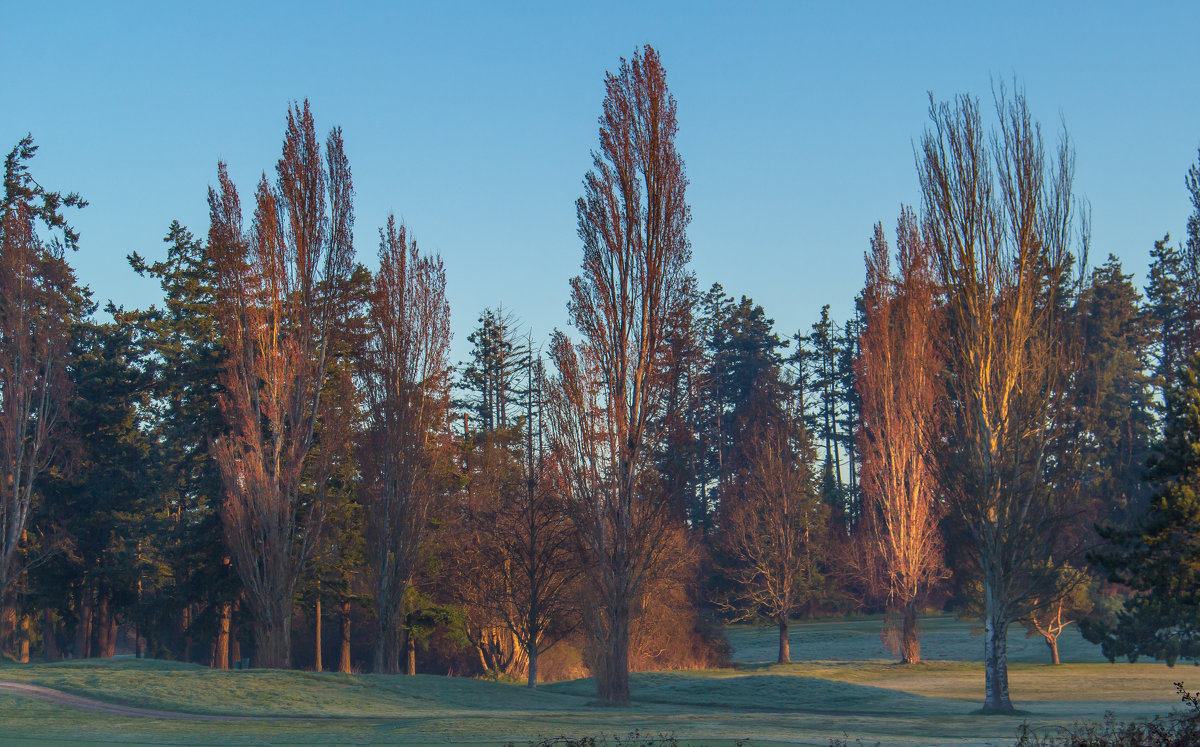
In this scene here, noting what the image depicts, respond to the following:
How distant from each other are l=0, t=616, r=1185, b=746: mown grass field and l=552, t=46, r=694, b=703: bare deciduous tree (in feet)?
11.3

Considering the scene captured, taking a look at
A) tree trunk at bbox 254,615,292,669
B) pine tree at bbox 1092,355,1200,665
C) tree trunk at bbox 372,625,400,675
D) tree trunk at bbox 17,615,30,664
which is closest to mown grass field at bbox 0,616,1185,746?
tree trunk at bbox 254,615,292,669

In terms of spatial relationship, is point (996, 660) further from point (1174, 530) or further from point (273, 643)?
point (273, 643)

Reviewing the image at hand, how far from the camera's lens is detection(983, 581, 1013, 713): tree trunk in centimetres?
1975

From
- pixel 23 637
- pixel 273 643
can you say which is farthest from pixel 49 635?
pixel 273 643

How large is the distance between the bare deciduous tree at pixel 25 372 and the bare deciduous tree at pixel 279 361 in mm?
6940

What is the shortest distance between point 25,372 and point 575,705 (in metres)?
24.0

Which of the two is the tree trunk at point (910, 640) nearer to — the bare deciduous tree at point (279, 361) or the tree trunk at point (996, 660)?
the tree trunk at point (996, 660)

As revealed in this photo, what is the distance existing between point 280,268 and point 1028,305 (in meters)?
22.3

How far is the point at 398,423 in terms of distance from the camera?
31.8 metres

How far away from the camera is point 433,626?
34.4 meters

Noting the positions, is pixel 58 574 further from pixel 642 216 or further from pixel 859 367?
pixel 859 367

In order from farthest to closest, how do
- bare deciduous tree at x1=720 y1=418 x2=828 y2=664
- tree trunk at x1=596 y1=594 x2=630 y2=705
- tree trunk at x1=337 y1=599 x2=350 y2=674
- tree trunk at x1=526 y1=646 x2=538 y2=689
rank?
bare deciduous tree at x1=720 y1=418 x2=828 y2=664 < tree trunk at x1=337 y1=599 x2=350 y2=674 < tree trunk at x1=526 y1=646 x2=538 y2=689 < tree trunk at x1=596 y1=594 x2=630 y2=705

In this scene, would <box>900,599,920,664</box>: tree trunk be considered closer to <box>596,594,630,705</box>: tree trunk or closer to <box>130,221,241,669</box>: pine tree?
<box>596,594,630,705</box>: tree trunk

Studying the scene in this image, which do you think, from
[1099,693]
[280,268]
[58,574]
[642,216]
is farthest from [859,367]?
[58,574]
